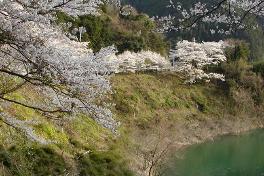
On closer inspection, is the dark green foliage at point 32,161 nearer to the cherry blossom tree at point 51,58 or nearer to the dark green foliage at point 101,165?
the dark green foliage at point 101,165

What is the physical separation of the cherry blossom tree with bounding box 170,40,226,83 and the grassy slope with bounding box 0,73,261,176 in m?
0.87

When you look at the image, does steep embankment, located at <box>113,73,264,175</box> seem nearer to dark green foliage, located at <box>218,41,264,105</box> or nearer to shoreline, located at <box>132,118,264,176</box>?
shoreline, located at <box>132,118,264,176</box>

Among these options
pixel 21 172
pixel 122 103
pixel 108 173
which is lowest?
pixel 122 103

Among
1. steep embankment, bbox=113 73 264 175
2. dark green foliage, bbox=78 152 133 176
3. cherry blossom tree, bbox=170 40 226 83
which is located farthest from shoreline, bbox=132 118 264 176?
dark green foliage, bbox=78 152 133 176

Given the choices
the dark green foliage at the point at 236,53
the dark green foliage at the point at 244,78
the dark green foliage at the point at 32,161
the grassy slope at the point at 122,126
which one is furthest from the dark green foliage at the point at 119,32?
the dark green foliage at the point at 32,161

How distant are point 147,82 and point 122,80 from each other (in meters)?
2.45

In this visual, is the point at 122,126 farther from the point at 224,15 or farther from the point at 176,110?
the point at 224,15

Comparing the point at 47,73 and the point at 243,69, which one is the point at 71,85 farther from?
the point at 243,69

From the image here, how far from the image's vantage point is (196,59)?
4078 cm

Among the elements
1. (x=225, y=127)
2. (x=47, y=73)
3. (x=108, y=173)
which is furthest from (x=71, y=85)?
(x=225, y=127)

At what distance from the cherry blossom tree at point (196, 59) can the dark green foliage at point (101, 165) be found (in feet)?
84.0

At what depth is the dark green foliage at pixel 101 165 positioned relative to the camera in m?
12.5

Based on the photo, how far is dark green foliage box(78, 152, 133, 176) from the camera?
1246 cm

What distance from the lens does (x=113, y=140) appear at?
21609 millimetres
